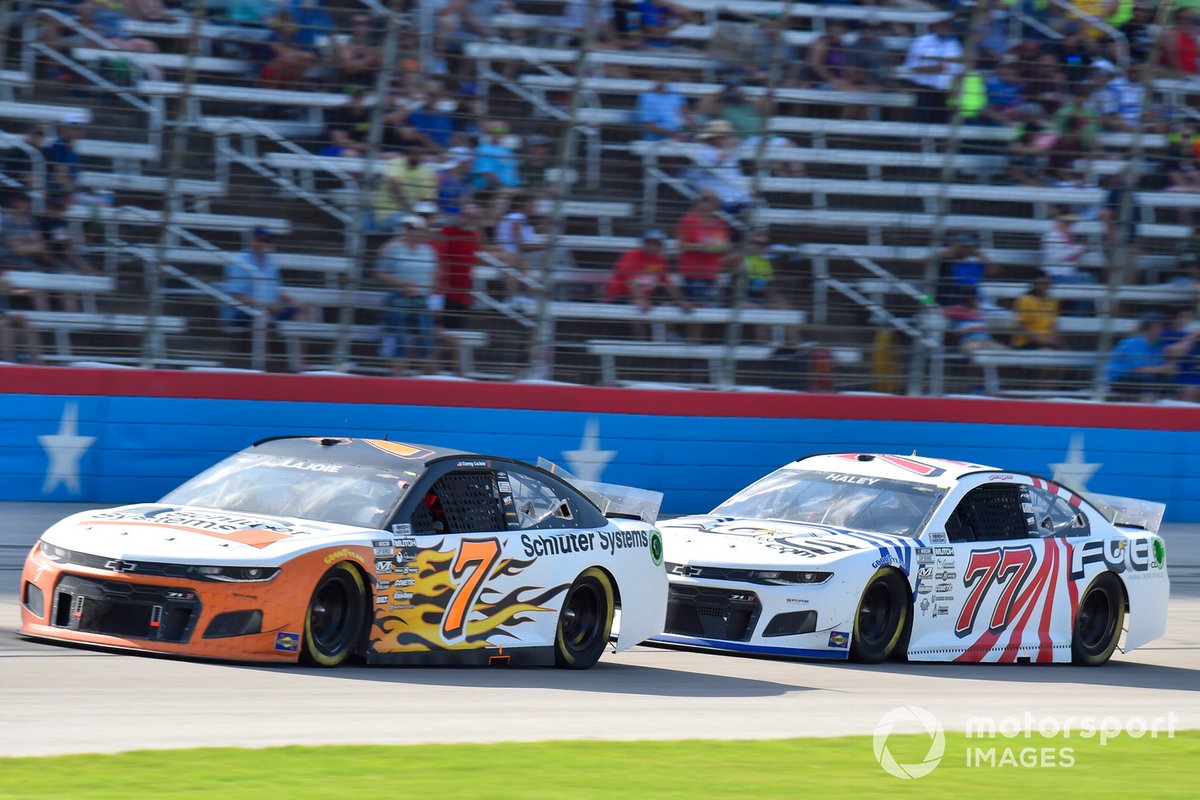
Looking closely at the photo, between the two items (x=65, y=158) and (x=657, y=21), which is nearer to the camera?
(x=65, y=158)

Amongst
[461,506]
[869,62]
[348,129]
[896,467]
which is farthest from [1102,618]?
[869,62]

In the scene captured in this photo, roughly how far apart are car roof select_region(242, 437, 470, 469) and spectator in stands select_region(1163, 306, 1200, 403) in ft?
36.7

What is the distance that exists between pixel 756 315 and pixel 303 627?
9038 millimetres

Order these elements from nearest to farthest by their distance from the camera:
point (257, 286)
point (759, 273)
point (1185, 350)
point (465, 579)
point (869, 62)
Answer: point (465, 579) < point (257, 286) < point (759, 273) < point (869, 62) < point (1185, 350)

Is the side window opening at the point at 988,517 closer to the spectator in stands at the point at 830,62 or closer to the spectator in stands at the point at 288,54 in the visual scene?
the spectator in stands at the point at 830,62

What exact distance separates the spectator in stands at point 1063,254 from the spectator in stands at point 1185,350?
117 centimetres

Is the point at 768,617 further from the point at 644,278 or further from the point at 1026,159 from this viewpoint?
the point at 1026,159

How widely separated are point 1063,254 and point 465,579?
10753 millimetres

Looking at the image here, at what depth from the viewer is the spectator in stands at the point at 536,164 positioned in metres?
16.0

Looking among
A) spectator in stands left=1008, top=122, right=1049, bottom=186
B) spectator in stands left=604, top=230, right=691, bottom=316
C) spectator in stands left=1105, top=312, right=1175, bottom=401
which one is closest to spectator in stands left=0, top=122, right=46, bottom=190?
spectator in stands left=604, top=230, right=691, bottom=316

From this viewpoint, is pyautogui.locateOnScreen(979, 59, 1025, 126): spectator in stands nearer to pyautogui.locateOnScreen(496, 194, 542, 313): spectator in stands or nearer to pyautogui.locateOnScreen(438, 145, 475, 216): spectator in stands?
pyautogui.locateOnScreen(496, 194, 542, 313): spectator in stands

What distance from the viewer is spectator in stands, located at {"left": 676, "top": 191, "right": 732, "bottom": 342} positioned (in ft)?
53.3

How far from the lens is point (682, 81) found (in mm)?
17266

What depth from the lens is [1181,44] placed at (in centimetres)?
1984
